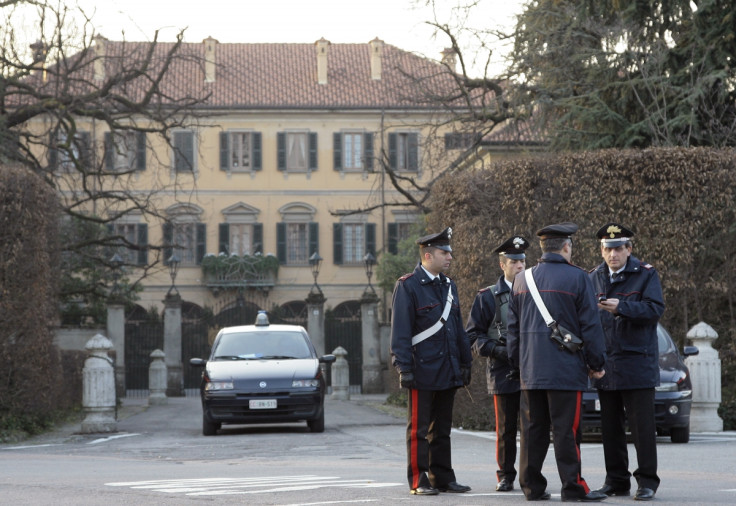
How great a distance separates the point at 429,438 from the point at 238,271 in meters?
50.6

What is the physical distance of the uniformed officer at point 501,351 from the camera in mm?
10023

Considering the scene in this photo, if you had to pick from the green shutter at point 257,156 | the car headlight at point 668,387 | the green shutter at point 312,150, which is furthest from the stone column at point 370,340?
the car headlight at point 668,387

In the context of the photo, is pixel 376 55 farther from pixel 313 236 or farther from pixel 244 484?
pixel 244 484

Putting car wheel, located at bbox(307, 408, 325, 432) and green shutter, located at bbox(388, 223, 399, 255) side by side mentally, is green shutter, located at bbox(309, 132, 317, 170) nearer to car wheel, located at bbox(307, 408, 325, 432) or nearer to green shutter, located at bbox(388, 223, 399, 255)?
green shutter, located at bbox(388, 223, 399, 255)

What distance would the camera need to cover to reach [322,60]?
65688 millimetres

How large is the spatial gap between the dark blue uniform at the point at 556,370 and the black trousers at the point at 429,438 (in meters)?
0.77

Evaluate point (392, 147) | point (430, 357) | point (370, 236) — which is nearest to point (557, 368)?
point (430, 357)

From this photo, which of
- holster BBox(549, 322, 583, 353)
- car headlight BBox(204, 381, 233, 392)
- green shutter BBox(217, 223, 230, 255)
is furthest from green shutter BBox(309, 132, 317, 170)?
holster BBox(549, 322, 583, 353)

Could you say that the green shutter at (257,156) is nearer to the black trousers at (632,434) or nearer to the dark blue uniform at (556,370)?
the black trousers at (632,434)

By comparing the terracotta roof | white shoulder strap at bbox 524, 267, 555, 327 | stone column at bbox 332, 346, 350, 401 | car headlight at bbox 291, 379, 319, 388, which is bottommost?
stone column at bbox 332, 346, 350, 401

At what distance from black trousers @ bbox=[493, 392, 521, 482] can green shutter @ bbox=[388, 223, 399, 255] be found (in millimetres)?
49479

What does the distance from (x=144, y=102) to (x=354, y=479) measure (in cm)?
1619

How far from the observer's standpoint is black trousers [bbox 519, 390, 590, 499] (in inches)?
356

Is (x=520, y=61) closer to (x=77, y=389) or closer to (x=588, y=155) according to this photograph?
(x=588, y=155)
